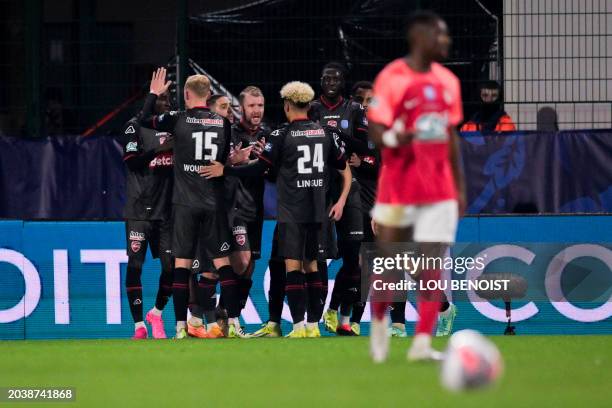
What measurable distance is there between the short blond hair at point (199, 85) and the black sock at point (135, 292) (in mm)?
1865

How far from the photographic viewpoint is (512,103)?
48.6ft

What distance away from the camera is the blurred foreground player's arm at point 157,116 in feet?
40.8

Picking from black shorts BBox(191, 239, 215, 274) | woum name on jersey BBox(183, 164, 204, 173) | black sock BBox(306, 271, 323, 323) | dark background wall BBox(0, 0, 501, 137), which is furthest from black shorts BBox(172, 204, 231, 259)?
dark background wall BBox(0, 0, 501, 137)

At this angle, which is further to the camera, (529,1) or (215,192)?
(529,1)

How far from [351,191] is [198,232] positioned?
146 centimetres

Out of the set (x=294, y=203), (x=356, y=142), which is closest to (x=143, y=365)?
(x=294, y=203)

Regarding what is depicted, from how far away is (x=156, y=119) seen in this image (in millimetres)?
12469

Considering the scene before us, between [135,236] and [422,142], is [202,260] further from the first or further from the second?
[422,142]

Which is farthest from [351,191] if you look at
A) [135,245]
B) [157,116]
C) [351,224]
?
[135,245]

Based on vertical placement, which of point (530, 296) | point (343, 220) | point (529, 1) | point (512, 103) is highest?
point (529, 1)

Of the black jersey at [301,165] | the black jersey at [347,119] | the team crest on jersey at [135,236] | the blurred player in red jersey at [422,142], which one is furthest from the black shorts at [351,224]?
the blurred player in red jersey at [422,142]

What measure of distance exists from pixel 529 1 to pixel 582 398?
8.46 m

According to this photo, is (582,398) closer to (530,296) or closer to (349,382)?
(349,382)

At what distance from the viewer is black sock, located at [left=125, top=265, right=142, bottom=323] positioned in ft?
43.5
